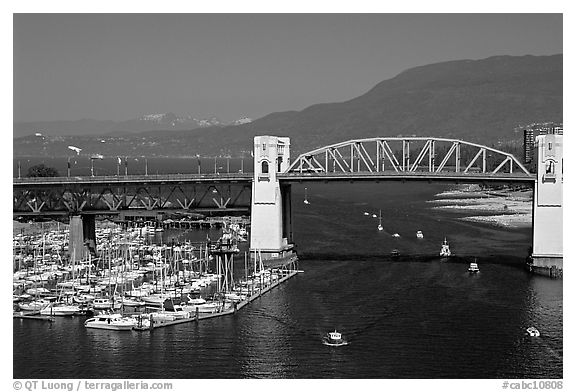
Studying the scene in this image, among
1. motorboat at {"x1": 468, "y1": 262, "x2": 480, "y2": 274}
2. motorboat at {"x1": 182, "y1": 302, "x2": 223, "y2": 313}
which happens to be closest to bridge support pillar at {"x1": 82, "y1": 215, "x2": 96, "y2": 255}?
motorboat at {"x1": 182, "y1": 302, "x2": 223, "y2": 313}

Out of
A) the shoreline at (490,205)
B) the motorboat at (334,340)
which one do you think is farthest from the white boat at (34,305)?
the shoreline at (490,205)

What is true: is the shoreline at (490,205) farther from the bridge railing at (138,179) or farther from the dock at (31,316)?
the dock at (31,316)

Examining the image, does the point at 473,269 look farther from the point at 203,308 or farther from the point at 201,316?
the point at 201,316

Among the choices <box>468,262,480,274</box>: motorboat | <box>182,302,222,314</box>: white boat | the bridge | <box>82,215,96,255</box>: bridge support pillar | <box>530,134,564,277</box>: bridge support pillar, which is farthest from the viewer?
<box>82,215,96,255</box>: bridge support pillar

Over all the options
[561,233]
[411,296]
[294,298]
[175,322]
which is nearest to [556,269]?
[561,233]

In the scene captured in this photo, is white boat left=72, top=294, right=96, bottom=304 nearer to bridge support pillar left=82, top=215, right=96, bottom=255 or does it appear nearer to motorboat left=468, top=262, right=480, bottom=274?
bridge support pillar left=82, top=215, right=96, bottom=255

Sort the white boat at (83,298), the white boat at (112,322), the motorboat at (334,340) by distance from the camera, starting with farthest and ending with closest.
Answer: the white boat at (83,298)
the white boat at (112,322)
the motorboat at (334,340)
